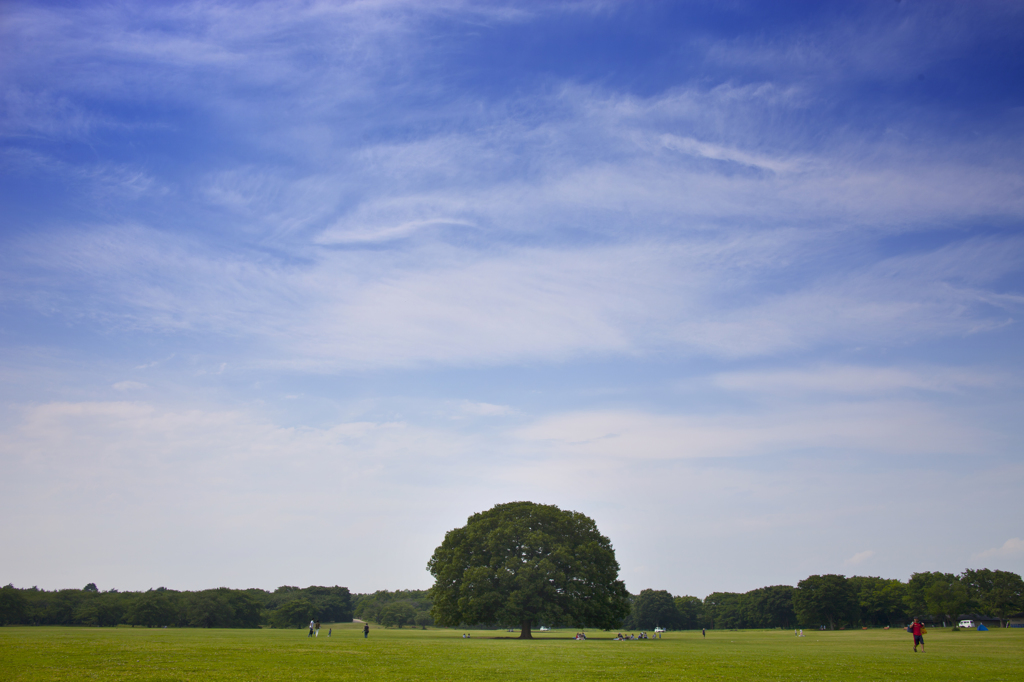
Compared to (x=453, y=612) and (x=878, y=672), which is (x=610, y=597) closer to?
(x=453, y=612)

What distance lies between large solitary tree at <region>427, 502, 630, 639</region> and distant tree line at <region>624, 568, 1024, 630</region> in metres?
46.9

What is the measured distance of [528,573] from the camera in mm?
61000

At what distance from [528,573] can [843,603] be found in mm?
110855

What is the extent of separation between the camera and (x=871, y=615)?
143 meters

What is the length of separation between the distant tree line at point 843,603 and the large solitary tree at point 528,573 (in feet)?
154

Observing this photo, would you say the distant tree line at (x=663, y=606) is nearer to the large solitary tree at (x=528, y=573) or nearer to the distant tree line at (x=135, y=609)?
the distant tree line at (x=135, y=609)

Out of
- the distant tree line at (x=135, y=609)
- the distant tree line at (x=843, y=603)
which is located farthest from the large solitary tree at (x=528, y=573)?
the distant tree line at (x=135, y=609)

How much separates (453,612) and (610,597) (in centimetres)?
1661

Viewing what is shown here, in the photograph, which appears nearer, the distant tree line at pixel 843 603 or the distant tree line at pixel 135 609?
the distant tree line at pixel 135 609

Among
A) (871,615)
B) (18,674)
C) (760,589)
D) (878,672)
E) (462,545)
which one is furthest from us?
(760,589)

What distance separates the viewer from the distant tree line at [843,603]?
113 meters

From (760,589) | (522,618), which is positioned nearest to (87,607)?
(522,618)

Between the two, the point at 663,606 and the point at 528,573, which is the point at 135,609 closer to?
the point at 528,573

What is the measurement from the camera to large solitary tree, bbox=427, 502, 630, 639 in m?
61.3
